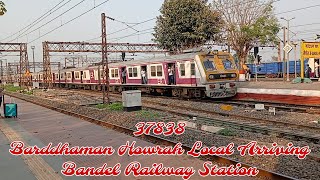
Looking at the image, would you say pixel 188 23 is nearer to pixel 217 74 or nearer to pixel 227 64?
pixel 227 64

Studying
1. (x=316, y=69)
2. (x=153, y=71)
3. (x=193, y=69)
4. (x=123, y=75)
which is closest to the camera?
(x=193, y=69)

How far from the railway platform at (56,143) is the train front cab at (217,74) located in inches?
303

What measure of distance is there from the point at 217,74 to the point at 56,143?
1174 cm

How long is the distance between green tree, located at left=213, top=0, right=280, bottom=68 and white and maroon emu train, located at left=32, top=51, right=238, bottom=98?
17885mm

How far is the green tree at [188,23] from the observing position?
38.8 m

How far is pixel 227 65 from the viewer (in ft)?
67.3

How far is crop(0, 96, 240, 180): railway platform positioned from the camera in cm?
700

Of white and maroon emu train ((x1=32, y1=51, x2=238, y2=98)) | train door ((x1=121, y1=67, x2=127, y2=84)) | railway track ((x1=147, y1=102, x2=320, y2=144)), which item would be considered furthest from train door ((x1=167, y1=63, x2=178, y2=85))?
railway track ((x1=147, y1=102, x2=320, y2=144))

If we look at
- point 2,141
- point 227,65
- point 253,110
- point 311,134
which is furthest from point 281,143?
point 227,65

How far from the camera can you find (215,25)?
40062mm

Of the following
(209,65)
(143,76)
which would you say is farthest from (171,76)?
(143,76)

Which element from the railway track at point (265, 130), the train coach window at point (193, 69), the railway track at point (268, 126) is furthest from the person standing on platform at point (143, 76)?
the railway track at point (265, 130)

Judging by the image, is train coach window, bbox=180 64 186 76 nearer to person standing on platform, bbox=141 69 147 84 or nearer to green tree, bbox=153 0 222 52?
person standing on platform, bbox=141 69 147 84

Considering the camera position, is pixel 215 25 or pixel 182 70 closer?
pixel 182 70
